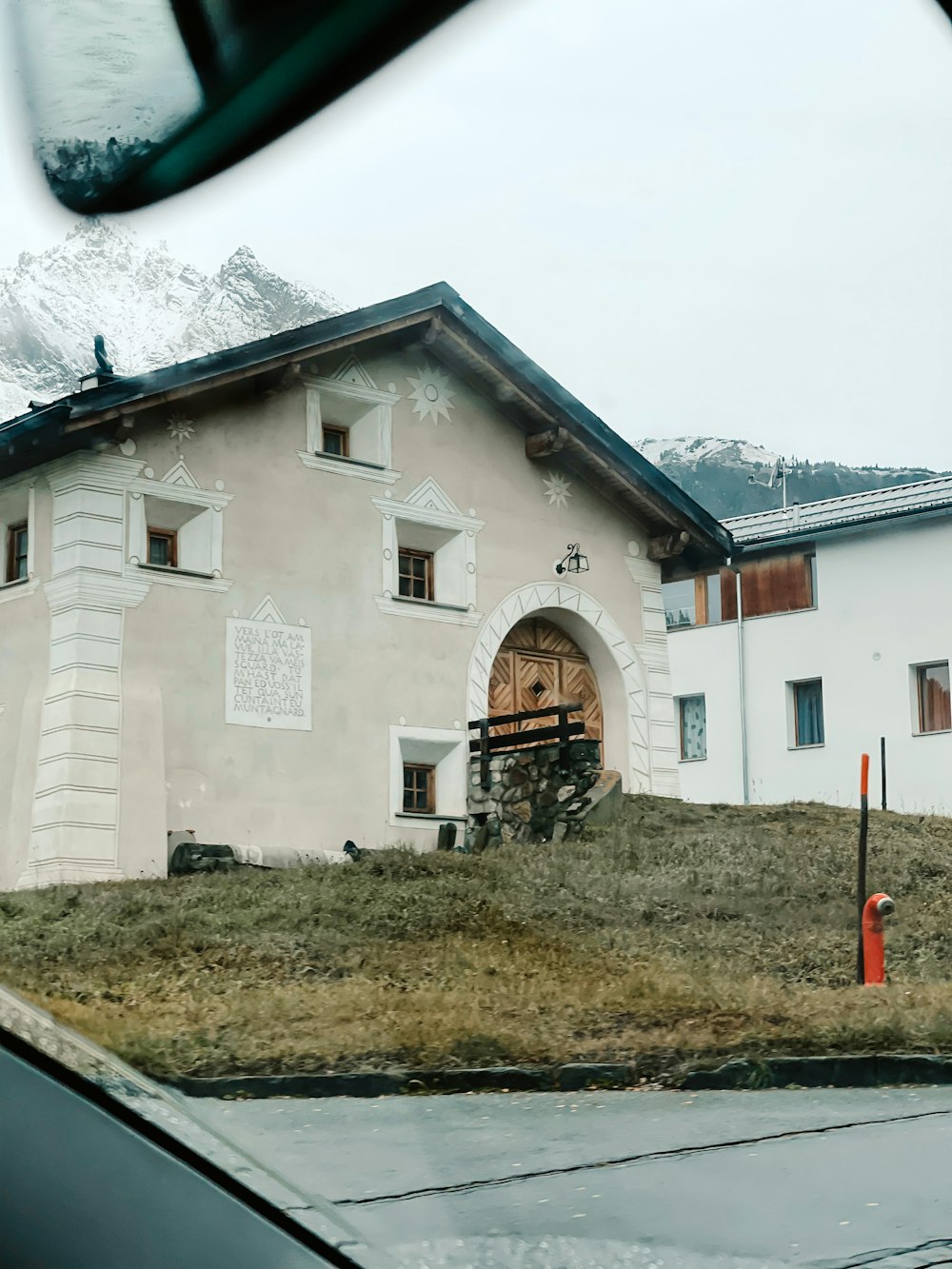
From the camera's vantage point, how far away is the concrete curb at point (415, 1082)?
0.66m

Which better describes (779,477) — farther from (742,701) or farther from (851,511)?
(742,701)

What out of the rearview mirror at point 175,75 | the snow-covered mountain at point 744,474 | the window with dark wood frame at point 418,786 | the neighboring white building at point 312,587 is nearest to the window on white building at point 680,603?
the neighboring white building at point 312,587

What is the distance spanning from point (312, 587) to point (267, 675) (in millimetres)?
76

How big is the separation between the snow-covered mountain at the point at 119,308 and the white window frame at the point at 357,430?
0.14m

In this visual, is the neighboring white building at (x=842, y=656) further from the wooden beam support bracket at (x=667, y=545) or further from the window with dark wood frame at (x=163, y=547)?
the window with dark wood frame at (x=163, y=547)

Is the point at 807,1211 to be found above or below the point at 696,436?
below

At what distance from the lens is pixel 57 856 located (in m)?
0.80

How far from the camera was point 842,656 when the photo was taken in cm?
92

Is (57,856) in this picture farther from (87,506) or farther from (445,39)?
(445,39)

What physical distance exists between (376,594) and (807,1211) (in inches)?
21.0

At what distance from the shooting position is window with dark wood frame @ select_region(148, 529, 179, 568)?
875mm

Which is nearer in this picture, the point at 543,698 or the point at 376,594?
the point at 376,594

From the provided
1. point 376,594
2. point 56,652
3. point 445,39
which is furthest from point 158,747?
point 445,39

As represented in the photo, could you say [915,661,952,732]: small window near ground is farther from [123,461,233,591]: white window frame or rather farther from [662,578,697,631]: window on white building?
[123,461,233,591]: white window frame
